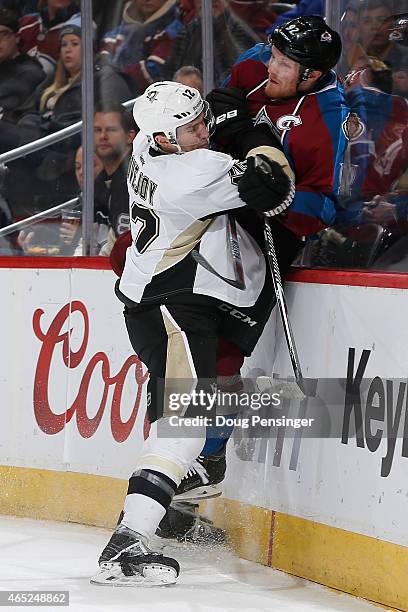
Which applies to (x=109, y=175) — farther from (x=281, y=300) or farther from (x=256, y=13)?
(x=281, y=300)

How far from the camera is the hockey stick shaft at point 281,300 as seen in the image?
3.53 metres

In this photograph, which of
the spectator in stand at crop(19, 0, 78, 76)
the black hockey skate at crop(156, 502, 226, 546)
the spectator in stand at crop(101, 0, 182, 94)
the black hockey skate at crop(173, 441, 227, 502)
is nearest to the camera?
the black hockey skate at crop(173, 441, 227, 502)

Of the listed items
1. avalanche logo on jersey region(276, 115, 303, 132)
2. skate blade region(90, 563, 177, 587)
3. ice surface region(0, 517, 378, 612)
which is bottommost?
ice surface region(0, 517, 378, 612)

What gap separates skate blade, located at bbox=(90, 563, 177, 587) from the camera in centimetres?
337

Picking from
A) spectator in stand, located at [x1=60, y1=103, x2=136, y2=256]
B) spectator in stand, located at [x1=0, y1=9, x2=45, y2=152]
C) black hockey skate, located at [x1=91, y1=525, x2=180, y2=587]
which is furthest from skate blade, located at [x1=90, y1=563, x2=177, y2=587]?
spectator in stand, located at [x1=0, y1=9, x2=45, y2=152]

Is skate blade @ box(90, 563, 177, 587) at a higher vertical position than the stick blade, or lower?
lower

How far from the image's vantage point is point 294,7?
4434mm

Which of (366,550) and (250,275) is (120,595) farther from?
(250,275)

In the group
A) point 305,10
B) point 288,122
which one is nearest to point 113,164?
point 305,10

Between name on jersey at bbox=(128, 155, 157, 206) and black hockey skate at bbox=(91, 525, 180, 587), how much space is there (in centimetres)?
87

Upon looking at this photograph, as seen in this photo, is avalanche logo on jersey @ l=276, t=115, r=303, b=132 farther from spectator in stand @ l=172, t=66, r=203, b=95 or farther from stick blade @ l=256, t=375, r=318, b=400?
spectator in stand @ l=172, t=66, r=203, b=95

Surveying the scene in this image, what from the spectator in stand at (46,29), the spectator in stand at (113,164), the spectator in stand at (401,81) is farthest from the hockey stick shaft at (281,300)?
the spectator in stand at (46,29)

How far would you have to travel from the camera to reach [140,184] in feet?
11.6

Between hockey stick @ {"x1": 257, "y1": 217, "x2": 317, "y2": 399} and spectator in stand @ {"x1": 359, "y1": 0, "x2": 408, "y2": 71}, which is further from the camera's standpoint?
spectator in stand @ {"x1": 359, "y1": 0, "x2": 408, "y2": 71}
